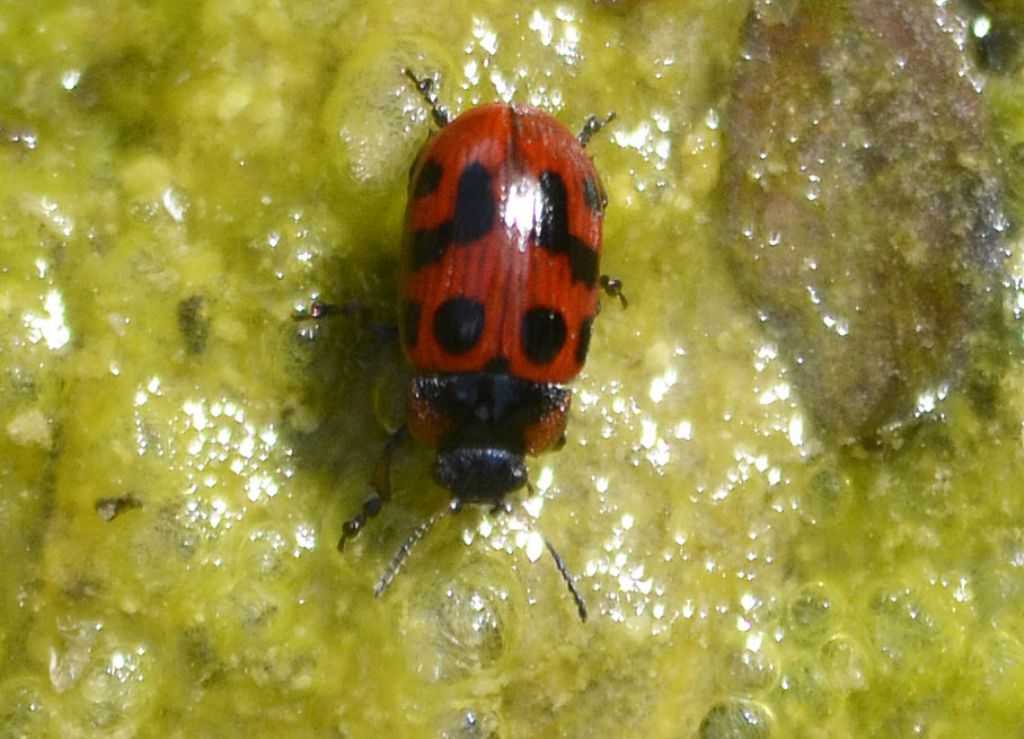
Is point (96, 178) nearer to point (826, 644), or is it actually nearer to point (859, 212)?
point (859, 212)

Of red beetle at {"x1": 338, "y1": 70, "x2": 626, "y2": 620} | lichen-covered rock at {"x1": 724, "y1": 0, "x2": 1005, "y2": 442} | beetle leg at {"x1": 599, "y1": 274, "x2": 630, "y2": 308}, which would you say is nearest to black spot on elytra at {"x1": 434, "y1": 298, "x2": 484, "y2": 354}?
red beetle at {"x1": 338, "y1": 70, "x2": 626, "y2": 620}

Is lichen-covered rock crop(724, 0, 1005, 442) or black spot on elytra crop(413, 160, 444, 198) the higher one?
lichen-covered rock crop(724, 0, 1005, 442)

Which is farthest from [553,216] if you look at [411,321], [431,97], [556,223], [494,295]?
[431,97]

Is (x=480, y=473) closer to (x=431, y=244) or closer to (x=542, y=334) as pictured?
(x=542, y=334)

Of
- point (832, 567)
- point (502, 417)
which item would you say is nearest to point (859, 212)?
point (832, 567)

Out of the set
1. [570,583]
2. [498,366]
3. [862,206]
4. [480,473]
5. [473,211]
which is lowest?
[570,583]

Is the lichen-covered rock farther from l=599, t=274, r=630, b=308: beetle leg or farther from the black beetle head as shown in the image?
the black beetle head

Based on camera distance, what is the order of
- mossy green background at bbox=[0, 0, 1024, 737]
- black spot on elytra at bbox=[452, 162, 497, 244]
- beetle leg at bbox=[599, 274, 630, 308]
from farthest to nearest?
beetle leg at bbox=[599, 274, 630, 308] < mossy green background at bbox=[0, 0, 1024, 737] < black spot on elytra at bbox=[452, 162, 497, 244]
